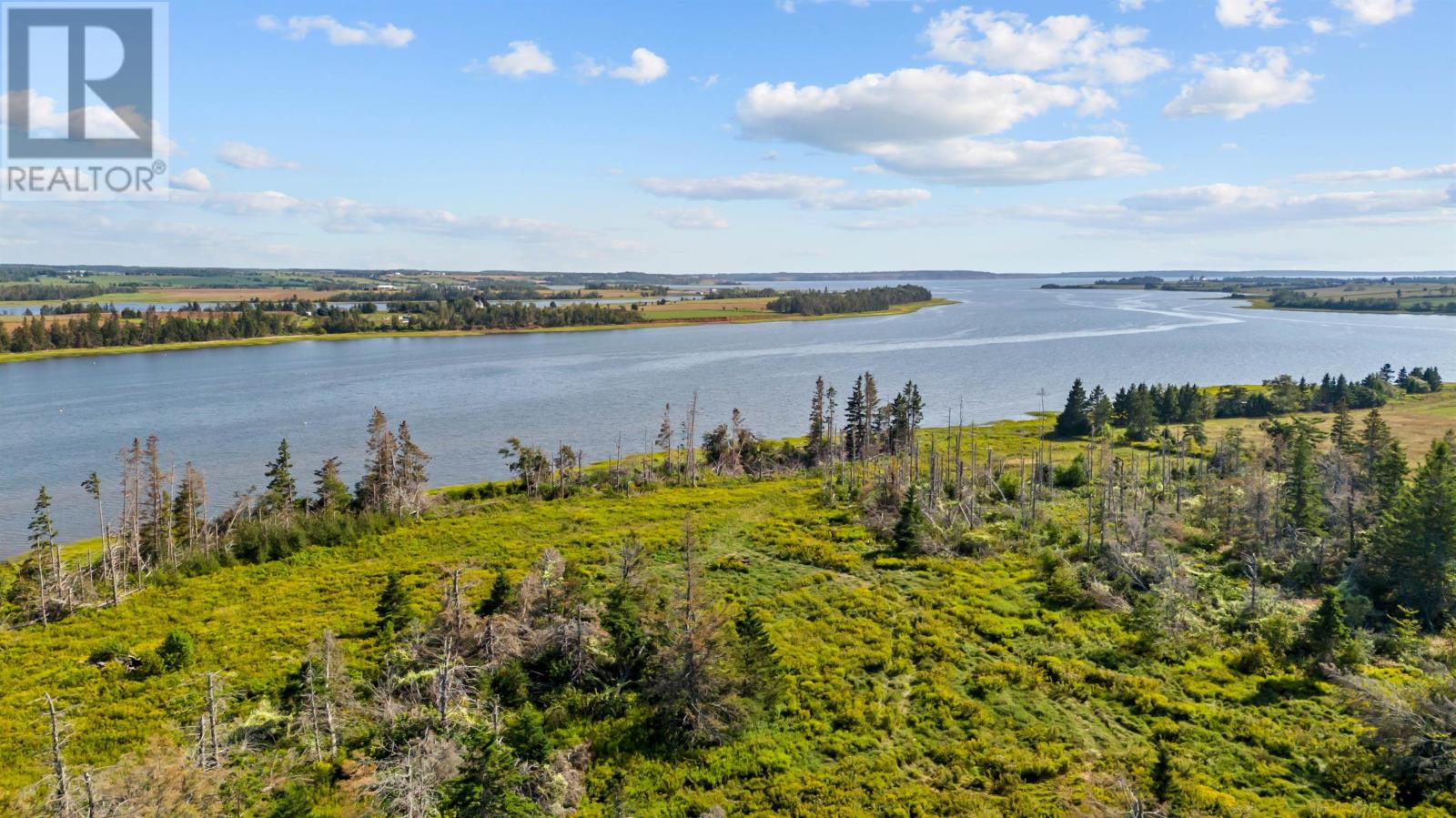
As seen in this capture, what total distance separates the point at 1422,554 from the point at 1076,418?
5716 centimetres

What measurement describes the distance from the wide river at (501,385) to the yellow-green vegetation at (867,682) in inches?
1052

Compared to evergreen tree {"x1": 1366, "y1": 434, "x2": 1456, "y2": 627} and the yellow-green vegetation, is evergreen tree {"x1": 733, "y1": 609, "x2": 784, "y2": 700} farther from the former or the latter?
evergreen tree {"x1": 1366, "y1": 434, "x2": 1456, "y2": 627}

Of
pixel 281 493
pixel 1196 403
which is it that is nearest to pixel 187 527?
pixel 281 493

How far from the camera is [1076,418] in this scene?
312ft

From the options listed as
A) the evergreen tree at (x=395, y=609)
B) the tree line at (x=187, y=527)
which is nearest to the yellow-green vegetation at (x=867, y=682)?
the evergreen tree at (x=395, y=609)

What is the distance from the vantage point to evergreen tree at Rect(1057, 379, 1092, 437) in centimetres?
9444

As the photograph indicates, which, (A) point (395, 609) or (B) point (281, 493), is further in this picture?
(B) point (281, 493)

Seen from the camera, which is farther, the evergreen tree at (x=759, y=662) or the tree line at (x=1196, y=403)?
the tree line at (x=1196, y=403)

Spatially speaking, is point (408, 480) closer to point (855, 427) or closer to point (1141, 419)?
point (855, 427)

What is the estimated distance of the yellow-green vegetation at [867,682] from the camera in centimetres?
2416

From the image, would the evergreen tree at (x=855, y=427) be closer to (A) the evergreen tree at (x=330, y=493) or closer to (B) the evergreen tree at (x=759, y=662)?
(A) the evergreen tree at (x=330, y=493)

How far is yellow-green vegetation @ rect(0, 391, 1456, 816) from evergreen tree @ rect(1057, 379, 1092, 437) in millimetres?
42489

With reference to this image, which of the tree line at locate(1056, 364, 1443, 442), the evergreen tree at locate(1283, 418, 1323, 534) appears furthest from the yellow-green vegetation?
the tree line at locate(1056, 364, 1443, 442)

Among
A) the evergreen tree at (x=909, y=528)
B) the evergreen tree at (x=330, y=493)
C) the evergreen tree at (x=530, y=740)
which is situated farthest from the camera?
the evergreen tree at (x=330, y=493)
